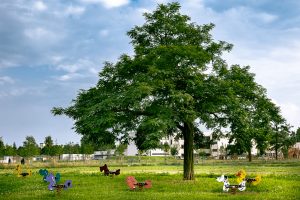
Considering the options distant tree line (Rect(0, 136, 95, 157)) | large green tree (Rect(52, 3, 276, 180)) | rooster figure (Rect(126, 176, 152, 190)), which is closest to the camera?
rooster figure (Rect(126, 176, 152, 190))

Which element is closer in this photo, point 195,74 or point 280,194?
point 280,194

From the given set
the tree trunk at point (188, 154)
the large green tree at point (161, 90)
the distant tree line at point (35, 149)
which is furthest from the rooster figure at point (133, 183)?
the distant tree line at point (35, 149)

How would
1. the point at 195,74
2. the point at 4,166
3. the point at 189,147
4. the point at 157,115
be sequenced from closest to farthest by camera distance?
1. the point at 157,115
2. the point at 195,74
3. the point at 189,147
4. the point at 4,166

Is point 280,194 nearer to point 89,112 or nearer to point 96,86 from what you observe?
point 89,112

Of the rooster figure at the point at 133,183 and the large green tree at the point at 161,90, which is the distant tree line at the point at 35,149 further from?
the rooster figure at the point at 133,183

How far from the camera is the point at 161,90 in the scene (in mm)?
37188

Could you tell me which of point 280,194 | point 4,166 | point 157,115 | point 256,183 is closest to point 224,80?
Answer: point 157,115

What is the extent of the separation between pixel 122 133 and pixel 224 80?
1012 centimetres

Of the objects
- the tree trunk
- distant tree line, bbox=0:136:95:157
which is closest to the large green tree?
the tree trunk

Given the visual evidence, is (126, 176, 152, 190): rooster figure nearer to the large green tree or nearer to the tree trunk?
the large green tree

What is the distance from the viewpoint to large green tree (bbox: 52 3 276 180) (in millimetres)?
35219

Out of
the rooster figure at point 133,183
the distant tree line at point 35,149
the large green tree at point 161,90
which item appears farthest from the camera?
the distant tree line at point 35,149

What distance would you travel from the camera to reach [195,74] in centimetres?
3762

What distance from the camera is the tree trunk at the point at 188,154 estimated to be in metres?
39.2
